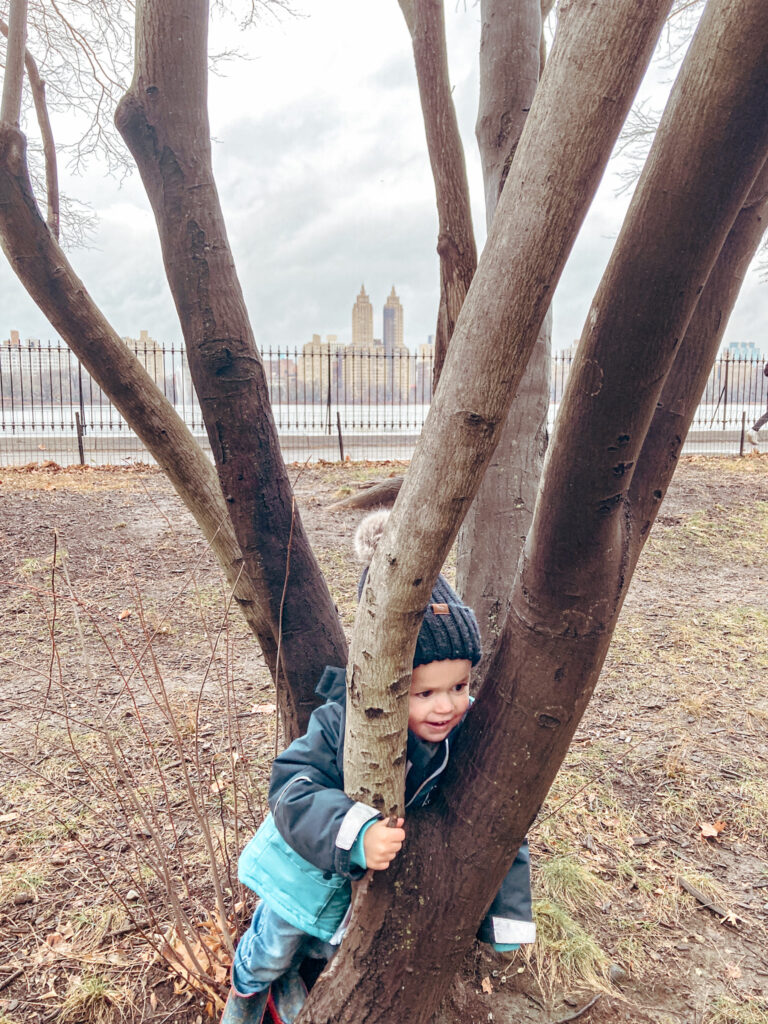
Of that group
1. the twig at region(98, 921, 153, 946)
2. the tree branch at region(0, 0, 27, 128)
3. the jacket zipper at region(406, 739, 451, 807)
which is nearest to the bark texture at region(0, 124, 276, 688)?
the tree branch at region(0, 0, 27, 128)

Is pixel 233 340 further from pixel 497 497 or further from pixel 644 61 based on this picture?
pixel 497 497

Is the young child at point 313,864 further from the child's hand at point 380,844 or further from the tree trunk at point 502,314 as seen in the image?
the tree trunk at point 502,314

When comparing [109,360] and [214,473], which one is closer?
[109,360]

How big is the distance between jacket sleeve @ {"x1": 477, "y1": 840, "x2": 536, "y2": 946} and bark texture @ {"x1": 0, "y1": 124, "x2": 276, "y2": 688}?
0.91m

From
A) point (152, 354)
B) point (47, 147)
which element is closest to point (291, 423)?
point (152, 354)

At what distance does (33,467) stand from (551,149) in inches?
483

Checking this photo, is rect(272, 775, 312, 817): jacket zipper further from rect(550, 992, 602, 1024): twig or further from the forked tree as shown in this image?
rect(550, 992, 602, 1024): twig

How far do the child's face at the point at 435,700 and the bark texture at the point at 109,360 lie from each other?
579mm

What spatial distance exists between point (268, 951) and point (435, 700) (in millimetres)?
729

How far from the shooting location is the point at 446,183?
2.17 meters

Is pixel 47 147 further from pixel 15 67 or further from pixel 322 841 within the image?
pixel 322 841

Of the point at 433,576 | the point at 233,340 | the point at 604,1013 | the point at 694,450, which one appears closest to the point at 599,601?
the point at 433,576

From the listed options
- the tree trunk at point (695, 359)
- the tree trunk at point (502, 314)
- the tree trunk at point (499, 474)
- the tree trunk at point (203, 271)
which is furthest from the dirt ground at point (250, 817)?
the tree trunk at point (695, 359)

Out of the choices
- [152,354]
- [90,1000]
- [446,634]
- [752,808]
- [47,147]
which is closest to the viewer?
[446,634]
